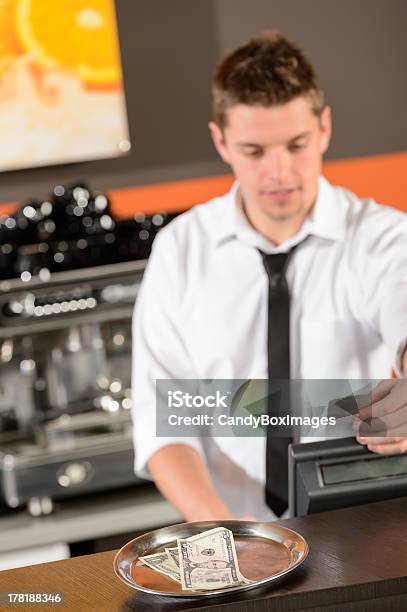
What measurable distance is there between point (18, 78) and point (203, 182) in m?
0.76

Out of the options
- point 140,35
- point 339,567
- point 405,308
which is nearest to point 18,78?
point 140,35

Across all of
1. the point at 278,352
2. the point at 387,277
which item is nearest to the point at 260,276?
the point at 278,352

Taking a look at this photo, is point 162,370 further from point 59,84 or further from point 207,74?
point 207,74

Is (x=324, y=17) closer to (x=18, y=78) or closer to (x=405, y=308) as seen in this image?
(x=18, y=78)

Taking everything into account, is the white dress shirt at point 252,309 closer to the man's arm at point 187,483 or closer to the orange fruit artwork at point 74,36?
the man's arm at point 187,483

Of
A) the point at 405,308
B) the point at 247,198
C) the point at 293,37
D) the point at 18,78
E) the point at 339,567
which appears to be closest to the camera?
the point at 339,567

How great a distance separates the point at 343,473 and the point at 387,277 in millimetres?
637

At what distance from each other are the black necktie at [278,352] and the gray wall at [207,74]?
165 centimetres

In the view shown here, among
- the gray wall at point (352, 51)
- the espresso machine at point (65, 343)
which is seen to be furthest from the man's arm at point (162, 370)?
the gray wall at point (352, 51)

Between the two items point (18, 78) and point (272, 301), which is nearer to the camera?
point (272, 301)

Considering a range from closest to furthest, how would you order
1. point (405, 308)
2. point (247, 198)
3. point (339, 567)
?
point (339, 567)
point (405, 308)
point (247, 198)

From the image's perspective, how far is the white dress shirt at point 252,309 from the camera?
220cm

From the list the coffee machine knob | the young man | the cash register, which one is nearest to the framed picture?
the coffee machine knob

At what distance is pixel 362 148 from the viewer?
397 cm
